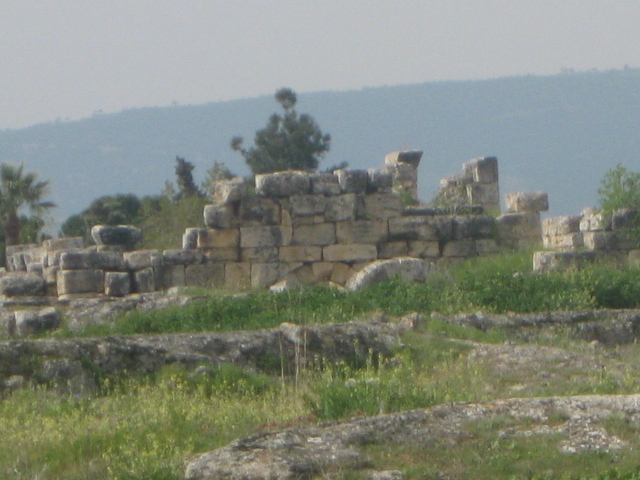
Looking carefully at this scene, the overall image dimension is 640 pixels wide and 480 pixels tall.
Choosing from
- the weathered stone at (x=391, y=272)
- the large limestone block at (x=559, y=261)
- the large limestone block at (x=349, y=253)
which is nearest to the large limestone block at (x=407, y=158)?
the large limestone block at (x=349, y=253)

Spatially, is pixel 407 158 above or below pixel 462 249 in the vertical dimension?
above

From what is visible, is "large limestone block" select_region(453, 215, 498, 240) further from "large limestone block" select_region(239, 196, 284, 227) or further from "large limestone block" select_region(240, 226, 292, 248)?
"large limestone block" select_region(239, 196, 284, 227)

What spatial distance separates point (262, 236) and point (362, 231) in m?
1.66

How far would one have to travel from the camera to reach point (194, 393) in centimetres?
1157

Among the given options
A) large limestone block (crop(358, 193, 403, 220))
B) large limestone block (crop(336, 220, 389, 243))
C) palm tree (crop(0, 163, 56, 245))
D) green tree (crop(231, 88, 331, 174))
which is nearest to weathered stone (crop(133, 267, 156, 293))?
large limestone block (crop(336, 220, 389, 243))

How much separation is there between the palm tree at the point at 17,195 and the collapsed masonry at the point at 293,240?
773 inches

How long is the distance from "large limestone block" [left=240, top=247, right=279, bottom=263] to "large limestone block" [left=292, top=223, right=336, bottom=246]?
0.39 metres

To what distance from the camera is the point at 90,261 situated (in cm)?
2230

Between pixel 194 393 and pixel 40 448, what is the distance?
2.70 meters

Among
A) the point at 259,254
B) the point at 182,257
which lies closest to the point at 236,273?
the point at 259,254

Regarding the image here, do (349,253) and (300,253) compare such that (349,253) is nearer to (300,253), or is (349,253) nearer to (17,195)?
(300,253)

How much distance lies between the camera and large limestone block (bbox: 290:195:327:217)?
2270cm

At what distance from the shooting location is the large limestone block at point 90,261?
2222 cm

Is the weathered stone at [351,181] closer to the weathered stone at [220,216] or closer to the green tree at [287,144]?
the weathered stone at [220,216]
